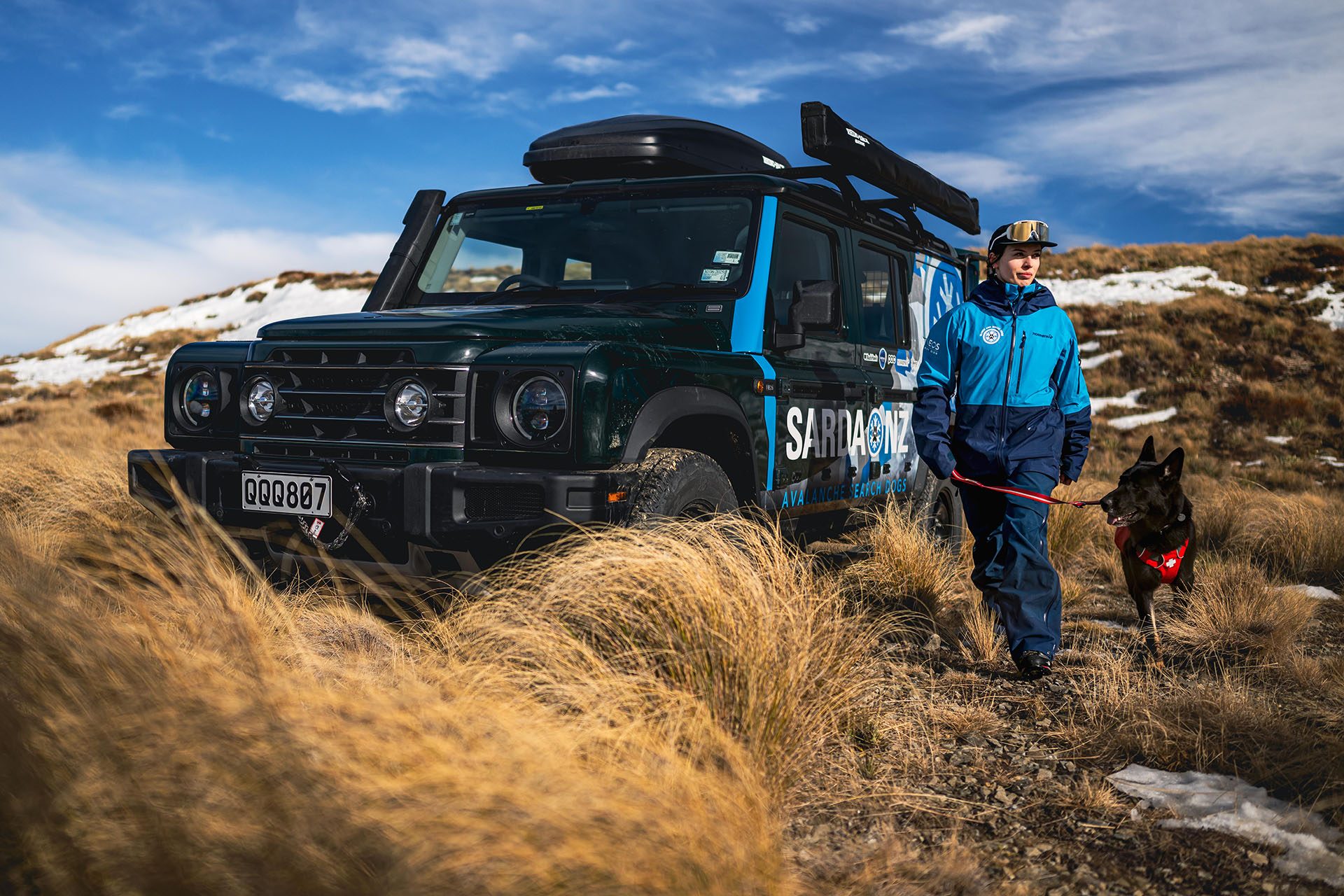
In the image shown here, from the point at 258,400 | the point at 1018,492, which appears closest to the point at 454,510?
the point at 258,400

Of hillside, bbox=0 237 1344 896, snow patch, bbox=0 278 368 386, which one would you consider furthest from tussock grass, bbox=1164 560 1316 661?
snow patch, bbox=0 278 368 386

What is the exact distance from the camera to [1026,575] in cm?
427

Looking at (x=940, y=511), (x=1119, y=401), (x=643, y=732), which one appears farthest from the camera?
(x=1119, y=401)

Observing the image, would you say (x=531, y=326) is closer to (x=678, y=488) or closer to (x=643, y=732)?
(x=678, y=488)

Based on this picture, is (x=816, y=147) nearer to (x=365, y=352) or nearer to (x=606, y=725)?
(x=365, y=352)

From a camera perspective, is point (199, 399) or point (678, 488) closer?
point (678, 488)

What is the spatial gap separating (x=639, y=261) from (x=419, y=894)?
143 inches

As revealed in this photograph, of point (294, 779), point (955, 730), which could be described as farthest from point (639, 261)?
point (294, 779)

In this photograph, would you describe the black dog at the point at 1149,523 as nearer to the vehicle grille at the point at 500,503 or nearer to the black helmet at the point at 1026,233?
the black helmet at the point at 1026,233

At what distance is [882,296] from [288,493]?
369cm

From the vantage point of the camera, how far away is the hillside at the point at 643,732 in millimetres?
1900

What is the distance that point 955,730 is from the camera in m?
3.63

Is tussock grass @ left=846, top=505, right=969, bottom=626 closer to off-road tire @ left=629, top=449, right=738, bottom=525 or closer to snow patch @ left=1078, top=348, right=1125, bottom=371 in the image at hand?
off-road tire @ left=629, top=449, right=738, bottom=525

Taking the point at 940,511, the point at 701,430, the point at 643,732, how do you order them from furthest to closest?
the point at 940,511 < the point at 701,430 < the point at 643,732
